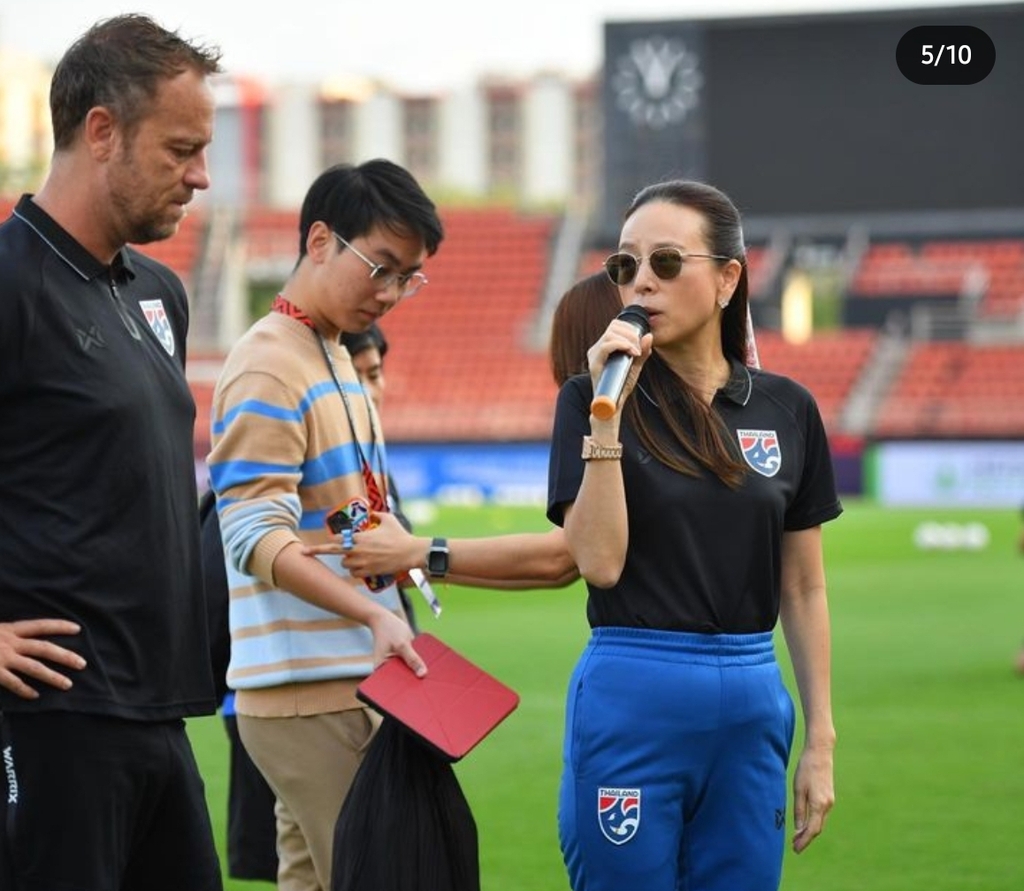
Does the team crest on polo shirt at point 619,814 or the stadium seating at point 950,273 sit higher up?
the team crest on polo shirt at point 619,814

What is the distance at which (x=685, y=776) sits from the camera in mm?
3795

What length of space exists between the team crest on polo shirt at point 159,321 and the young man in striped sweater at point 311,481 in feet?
2.40

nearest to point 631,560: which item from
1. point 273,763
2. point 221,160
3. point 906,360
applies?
point 273,763

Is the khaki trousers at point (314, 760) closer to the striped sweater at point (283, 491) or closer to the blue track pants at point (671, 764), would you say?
the striped sweater at point (283, 491)

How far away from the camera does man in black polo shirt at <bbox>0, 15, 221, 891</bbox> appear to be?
11.5 feet

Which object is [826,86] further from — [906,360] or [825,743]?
[825,743]

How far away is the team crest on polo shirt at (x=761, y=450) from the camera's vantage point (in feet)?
12.8

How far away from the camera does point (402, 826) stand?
4.23m

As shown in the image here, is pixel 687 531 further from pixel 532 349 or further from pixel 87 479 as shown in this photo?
pixel 532 349

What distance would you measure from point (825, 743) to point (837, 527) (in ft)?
88.6

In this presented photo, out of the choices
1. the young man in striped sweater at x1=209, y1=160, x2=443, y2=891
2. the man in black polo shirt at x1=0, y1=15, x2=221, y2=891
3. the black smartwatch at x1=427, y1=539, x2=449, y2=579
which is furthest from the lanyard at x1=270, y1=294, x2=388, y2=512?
the man in black polo shirt at x1=0, y1=15, x2=221, y2=891

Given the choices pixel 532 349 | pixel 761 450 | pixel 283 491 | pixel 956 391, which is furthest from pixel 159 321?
pixel 532 349

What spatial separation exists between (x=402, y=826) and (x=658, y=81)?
37.6 metres

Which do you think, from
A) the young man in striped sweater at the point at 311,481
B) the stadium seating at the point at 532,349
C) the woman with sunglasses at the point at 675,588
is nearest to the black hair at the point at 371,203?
the young man in striped sweater at the point at 311,481
